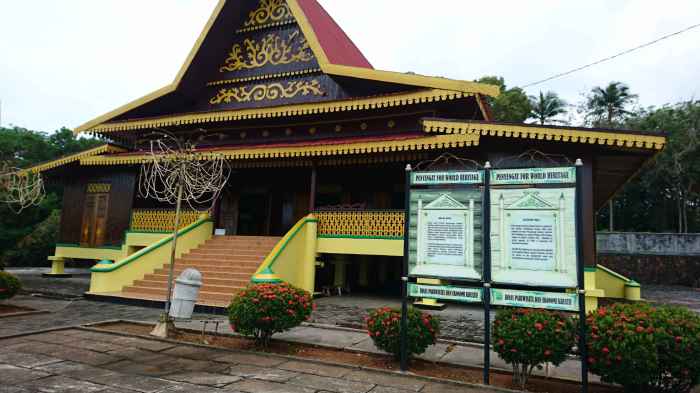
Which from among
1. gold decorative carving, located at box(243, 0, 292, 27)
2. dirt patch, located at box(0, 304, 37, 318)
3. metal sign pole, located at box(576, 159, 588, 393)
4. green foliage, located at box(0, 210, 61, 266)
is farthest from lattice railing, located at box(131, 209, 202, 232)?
green foliage, located at box(0, 210, 61, 266)

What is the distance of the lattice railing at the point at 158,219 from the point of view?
15.7 metres

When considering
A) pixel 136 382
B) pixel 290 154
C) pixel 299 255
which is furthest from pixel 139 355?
pixel 290 154

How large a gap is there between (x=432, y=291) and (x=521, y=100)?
120 ft

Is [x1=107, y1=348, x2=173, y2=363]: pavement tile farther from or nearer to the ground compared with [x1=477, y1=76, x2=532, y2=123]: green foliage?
nearer to the ground

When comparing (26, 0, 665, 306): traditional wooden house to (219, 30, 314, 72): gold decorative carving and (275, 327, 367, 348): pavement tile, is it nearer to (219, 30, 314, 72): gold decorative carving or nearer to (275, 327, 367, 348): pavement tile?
(219, 30, 314, 72): gold decorative carving

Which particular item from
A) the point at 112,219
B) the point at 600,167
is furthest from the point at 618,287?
the point at 112,219

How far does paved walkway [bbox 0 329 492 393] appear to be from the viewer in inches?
198

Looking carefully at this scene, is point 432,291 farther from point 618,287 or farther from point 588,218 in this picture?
point 618,287

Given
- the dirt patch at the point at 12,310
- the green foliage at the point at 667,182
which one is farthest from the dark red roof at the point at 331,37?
the green foliage at the point at 667,182

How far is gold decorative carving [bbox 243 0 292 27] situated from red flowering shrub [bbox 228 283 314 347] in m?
12.8

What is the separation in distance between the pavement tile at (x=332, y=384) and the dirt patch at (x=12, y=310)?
7747mm

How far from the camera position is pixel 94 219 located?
17297mm

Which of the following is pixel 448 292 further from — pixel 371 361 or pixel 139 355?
pixel 139 355

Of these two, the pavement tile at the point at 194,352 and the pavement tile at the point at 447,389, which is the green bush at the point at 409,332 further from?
the pavement tile at the point at 194,352
